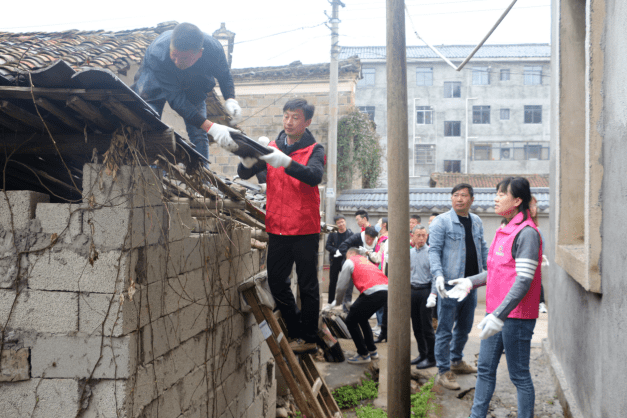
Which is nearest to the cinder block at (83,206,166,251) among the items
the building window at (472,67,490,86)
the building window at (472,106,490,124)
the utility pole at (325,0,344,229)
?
the utility pole at (325,0,344,229)

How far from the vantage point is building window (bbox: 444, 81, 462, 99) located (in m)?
28.6

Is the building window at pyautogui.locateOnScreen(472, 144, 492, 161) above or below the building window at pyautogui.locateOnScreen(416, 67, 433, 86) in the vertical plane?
below

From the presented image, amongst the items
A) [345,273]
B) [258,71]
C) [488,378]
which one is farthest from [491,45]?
[488,378]

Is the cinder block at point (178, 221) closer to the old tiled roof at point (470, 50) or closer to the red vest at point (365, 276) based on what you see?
the red vest at point (365, 276)

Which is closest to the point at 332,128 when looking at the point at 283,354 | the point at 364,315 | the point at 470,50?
the point at 364,315

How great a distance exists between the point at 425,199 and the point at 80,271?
1253 centimetres

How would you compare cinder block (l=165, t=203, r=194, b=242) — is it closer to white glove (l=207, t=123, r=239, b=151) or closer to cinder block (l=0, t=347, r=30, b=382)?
white glove (l=207, t=123, r=239, b=151)

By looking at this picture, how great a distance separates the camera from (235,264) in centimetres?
408

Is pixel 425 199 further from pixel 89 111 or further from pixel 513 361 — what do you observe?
pixel 89 111

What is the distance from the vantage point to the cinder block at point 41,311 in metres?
2.55

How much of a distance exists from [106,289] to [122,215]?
0.38m

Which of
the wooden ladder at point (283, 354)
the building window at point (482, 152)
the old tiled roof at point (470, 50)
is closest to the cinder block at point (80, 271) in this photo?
the wooden ladder at point (283, 354)

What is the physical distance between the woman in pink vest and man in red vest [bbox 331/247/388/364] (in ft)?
7.98

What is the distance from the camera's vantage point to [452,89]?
28672mm
